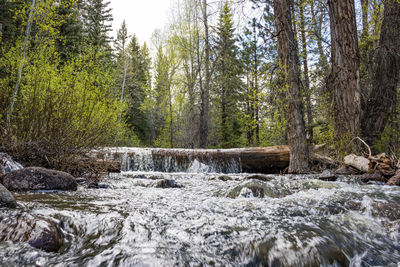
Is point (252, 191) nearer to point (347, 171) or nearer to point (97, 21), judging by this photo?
point (347, 171)

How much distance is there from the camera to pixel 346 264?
1.85m

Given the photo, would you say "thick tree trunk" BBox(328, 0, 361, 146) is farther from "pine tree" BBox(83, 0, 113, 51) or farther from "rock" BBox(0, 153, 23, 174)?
"pine tree" BBox(83, 0, 113, 51)

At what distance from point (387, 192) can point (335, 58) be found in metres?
3.84

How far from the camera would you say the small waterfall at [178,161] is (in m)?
8.70

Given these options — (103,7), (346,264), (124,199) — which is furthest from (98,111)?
(103,7)

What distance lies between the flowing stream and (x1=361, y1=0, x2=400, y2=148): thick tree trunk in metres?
3.92

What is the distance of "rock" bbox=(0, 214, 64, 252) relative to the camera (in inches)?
69.0

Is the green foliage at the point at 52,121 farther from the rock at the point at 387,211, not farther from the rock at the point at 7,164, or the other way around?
the rock at the point at 387,211

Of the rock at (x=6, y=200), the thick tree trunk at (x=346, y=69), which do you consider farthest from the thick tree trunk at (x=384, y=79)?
the rock at (x=6, y=200)

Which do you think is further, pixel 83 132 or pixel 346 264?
pixel 83 132

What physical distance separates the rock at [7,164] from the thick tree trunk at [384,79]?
790 centimetres

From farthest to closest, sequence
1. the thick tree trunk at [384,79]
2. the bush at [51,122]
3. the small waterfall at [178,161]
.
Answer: the small waterfall at [178,161] → the thick tree trunk at [384,79] → the bush at [51,122]

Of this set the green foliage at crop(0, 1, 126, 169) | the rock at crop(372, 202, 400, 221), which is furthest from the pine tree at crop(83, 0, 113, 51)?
the rock at crop(372, 202, 400, 221)

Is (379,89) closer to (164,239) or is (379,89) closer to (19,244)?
(164,239)
